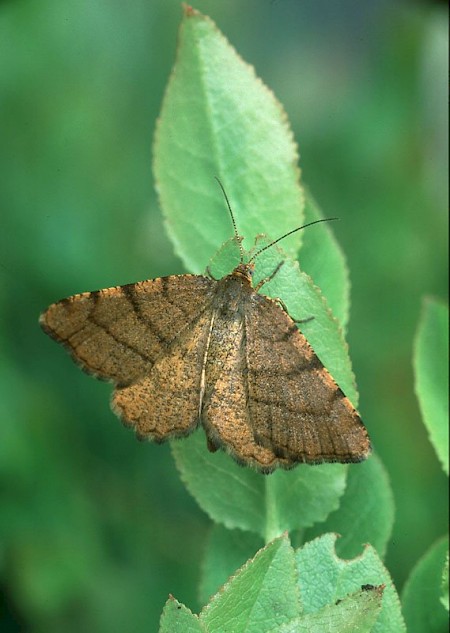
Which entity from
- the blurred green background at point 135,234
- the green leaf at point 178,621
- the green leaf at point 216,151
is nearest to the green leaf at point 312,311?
the green leaf at point 216,151

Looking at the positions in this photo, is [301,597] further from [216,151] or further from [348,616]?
[216,151]

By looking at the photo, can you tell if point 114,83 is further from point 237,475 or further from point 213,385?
point 237,475

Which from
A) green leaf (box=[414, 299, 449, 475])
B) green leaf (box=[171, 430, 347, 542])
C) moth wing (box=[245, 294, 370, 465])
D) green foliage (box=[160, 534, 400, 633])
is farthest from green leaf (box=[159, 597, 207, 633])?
green leaf (box=[414, 299, 449, 475])

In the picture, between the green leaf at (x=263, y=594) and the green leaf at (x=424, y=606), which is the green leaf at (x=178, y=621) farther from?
the green leaf at (x=424, y=606)

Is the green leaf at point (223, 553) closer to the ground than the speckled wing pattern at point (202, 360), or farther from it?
closer to the ground

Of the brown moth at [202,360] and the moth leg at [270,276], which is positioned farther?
the brown moth at [202,360]

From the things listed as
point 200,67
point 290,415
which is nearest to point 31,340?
point 290,415
